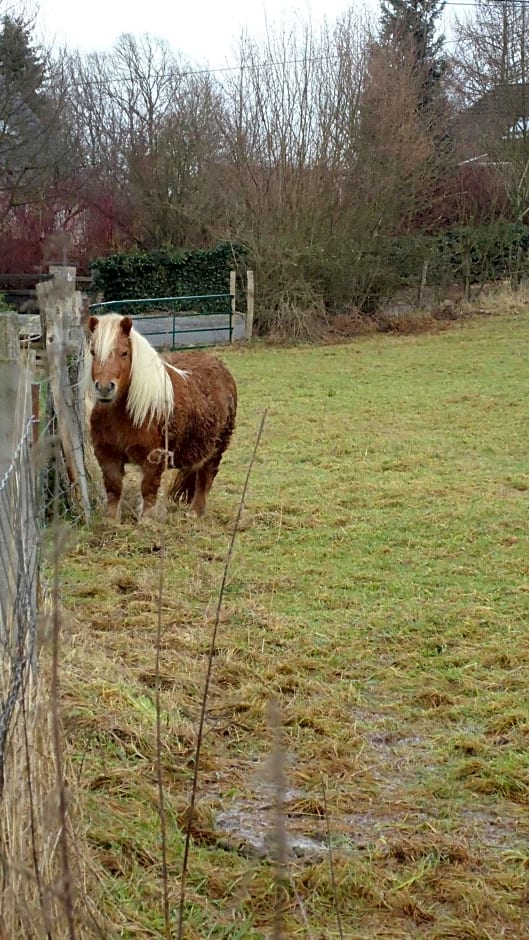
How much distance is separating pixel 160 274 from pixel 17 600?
2225 cm

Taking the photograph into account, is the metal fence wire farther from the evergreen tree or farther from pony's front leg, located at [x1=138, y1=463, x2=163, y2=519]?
the evergreen tree

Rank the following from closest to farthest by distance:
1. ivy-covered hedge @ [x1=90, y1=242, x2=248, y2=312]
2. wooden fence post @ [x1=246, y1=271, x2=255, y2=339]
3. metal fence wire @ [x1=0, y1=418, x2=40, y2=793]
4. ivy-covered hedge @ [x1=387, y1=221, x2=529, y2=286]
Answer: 1. metal fence wire @ [x1=0, y1=418, x2=40, y2=793]
2. wooden fence post @ [x1=246, y1=271, x2=255, y2=339]
3. ivy-covered hedge @ [x1=387, y1=221, x2=529, y2=286]
4. ivy-covered hedge @ [x1=90, y1=242, x2=248, y2=312]

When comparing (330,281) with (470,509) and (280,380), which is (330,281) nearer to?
(280,380)

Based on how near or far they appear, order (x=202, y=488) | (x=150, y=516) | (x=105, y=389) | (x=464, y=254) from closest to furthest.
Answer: (x=105, y=389), (x=150, y=516), (x=202, y=488), (x=464, y=254)

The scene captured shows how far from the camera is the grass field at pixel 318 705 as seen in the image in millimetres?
2750

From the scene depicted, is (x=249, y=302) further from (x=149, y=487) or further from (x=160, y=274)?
(x=149, y=487)

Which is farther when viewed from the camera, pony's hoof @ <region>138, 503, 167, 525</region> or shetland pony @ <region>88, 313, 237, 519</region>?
pony's hoof @ <region>138, 503, 167, 525</region>

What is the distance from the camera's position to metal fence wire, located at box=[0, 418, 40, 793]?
220 centimetres

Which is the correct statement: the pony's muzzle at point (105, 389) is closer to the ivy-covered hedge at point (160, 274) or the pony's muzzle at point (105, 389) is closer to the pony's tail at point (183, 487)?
the pony's tail at point (183, 487)

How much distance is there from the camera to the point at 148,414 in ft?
21.9

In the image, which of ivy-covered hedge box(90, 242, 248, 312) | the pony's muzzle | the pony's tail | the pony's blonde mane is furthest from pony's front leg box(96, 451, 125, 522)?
ivy-covered hedge box(90, 242, 248, 312)

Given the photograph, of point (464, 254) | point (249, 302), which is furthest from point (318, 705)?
point (464, 254)

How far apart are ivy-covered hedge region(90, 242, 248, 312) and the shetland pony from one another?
16043mm

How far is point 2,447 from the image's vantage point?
2.99 metres
